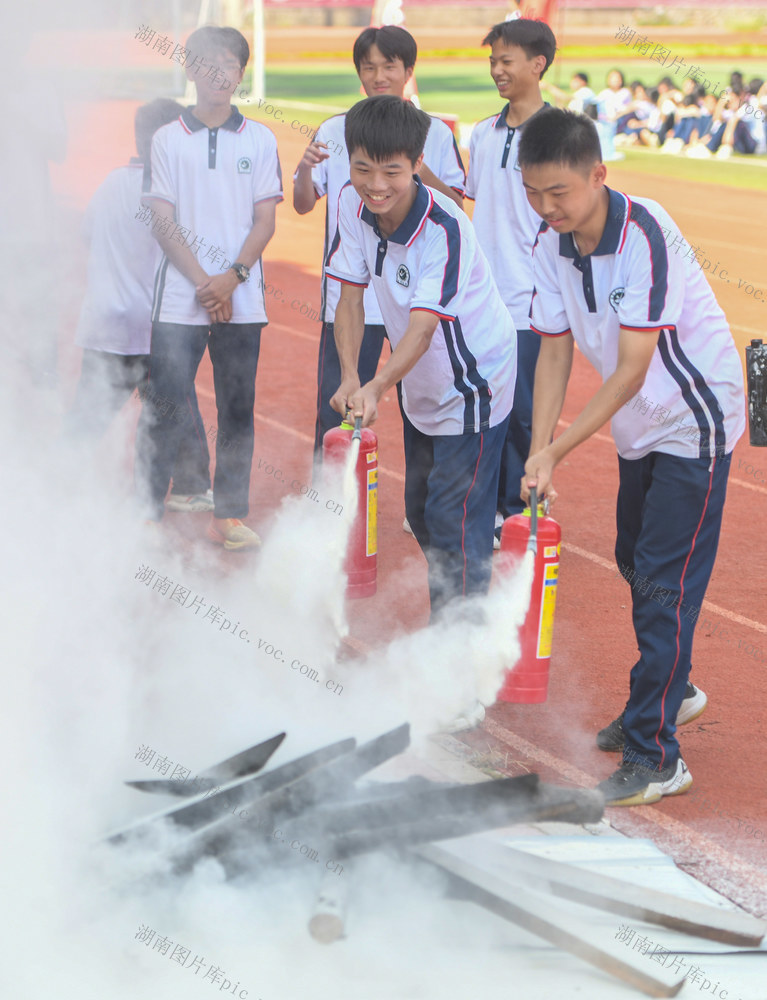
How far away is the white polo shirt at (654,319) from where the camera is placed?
3.10 meters

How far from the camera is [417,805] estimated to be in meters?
2.93

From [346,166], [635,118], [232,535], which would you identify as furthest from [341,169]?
[635,118]

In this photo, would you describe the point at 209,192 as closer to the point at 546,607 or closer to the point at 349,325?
the point at 349,325

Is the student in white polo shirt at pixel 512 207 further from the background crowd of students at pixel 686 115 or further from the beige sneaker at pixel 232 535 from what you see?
the background crowd of students at pixel 686 115

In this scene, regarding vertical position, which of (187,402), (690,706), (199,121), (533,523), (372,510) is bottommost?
(690,706)

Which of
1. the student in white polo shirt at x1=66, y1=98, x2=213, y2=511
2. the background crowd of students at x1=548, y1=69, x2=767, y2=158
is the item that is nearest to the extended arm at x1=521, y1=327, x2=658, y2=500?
the student in white polo shirt at x1=66, y1=98, x2=213, y2=511

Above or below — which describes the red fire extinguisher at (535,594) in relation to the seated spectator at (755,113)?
below

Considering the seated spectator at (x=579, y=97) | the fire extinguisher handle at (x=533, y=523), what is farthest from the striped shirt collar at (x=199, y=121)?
the seated spectator at (x=579, y=97)

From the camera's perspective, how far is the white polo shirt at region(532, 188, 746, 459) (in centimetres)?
310

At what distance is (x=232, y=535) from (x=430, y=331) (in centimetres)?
201

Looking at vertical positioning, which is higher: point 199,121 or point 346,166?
point 199,121

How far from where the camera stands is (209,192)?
16.4ft

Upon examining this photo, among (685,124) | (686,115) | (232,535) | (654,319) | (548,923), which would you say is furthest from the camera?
(685,124)

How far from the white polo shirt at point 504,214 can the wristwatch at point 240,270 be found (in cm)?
106
